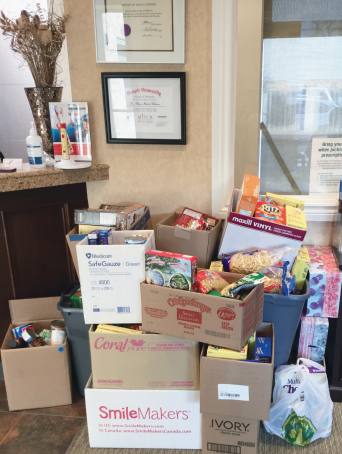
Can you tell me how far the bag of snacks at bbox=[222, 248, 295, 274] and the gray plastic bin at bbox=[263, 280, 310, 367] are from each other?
126mm

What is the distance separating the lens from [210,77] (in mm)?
1986

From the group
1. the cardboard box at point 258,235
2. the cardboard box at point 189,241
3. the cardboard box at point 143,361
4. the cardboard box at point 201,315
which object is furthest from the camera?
the cardboard box at point 189,241

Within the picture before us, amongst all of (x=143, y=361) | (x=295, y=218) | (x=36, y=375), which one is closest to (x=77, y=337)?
(x=36, y=375)

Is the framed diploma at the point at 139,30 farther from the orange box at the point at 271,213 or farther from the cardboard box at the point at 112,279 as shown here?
the cardboard box at the point at 112,279

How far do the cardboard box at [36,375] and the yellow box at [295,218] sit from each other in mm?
1216

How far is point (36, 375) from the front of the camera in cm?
193

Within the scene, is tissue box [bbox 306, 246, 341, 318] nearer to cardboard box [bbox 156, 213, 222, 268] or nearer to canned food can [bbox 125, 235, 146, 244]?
cardboard box [bbox 156, 213, 222, 268]

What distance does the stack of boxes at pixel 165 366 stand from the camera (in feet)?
4.83

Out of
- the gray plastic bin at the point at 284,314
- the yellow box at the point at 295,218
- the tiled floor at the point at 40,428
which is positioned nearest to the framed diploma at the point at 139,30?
→ the yellow box at the point at 295,218

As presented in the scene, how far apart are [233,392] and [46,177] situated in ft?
4.33

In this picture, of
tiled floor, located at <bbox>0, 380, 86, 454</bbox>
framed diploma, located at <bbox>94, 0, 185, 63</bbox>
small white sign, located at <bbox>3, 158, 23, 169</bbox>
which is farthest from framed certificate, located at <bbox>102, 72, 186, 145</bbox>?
tiled floor, located at <bbox>0, 380, 86, 454</bbox>

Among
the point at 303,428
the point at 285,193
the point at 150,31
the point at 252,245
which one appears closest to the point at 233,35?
the point at 150,31

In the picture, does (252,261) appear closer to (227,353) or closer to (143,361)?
(227,353)

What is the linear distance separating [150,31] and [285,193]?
3.64 feet
